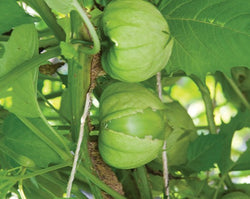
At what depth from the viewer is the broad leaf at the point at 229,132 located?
0.72 metres

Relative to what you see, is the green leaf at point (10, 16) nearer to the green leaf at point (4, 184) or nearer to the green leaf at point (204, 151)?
the green leaf at point (4, 184)

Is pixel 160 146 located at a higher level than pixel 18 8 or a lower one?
lower

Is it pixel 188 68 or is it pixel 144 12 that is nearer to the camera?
pixel 144 12

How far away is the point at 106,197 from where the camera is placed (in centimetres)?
61

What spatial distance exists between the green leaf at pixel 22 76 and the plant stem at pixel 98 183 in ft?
0.31

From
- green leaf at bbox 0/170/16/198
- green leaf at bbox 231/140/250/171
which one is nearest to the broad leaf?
green leaf at bbox 231/140/250/171

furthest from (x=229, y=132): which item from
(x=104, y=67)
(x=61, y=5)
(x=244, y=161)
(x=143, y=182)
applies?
(x=61, y=5)

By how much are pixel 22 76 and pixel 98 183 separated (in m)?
0.17

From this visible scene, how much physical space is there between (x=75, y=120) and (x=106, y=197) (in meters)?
0.12

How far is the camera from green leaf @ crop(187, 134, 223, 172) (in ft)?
2.33

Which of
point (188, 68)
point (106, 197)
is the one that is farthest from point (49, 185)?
point (188, 68)

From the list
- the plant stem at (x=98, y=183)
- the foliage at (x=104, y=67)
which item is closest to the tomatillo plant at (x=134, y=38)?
the foliage at (x=104, y=67)

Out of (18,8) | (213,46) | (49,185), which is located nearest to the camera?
(18,8)

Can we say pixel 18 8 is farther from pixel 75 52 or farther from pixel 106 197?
pixel 106 197
